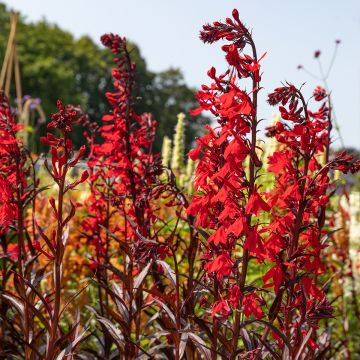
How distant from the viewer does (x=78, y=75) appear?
47.6 metres

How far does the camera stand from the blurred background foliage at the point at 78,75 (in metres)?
39.5

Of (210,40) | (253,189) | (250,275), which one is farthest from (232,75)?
(250,275)

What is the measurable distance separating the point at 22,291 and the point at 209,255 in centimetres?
86

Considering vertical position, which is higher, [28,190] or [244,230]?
[28,190]

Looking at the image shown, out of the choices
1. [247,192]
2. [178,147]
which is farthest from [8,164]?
[178,147]

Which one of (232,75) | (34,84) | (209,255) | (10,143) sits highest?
(34,84)

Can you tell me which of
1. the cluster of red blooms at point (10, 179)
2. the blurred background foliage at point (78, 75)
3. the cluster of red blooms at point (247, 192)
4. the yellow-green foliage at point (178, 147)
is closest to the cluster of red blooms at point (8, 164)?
the cluster of red blooms at point (10, 179)

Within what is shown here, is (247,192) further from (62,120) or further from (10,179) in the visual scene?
(10,179)

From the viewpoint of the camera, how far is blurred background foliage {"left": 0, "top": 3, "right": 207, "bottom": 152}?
39500mm

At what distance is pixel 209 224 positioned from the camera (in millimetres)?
2496

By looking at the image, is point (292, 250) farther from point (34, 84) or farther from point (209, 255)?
point (34, 84)

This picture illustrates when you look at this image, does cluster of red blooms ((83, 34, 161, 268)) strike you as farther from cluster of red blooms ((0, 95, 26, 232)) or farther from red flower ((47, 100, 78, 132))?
red flower ((47, 100, 78, 132))

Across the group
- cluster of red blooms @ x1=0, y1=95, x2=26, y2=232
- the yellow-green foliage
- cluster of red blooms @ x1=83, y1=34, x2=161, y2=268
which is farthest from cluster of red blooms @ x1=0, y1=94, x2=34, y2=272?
the yellow-green foliage

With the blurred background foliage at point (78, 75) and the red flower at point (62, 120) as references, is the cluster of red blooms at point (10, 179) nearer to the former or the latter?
the red flower at point (62, 120)
